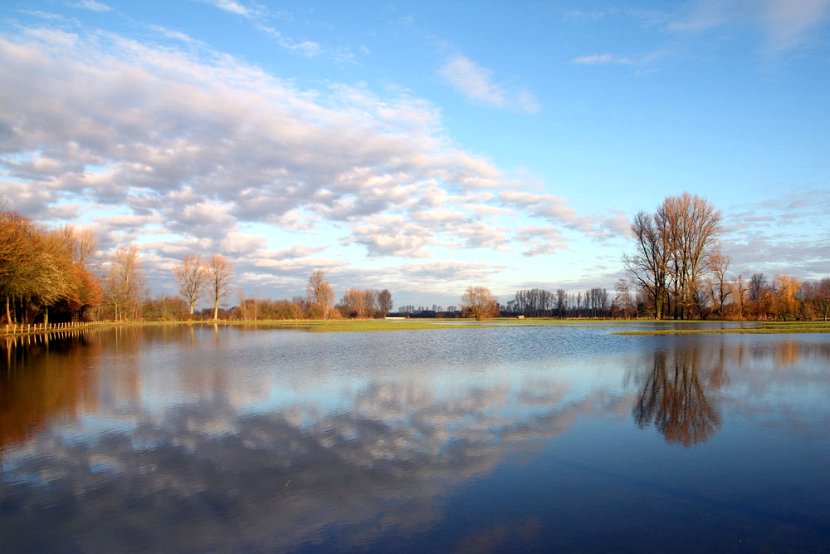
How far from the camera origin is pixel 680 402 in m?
10.8

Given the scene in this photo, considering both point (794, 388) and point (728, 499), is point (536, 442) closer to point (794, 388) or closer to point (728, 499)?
point (728, 499)

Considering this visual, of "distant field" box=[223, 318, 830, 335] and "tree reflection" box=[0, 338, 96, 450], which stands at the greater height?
"tree reflection" box=[0, 338, 96, 450]

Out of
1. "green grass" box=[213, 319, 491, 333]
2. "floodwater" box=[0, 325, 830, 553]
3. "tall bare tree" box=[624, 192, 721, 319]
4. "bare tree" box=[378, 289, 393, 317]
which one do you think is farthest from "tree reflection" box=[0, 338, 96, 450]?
"bare tree" box=[378, 289, 393, 317]

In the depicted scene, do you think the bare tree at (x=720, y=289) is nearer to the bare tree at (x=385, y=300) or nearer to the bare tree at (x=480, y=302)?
the bare tree at (x=480, y=302)

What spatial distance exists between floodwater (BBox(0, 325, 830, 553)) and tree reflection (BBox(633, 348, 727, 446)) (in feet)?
0.25

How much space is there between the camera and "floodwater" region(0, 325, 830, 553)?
482 centimetres

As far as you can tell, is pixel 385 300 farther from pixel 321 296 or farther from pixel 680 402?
pixel 680 402

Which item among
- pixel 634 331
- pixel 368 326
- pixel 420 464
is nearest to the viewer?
pixel 420 464

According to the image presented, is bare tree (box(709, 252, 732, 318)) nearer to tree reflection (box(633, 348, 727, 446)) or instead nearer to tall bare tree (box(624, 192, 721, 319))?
tall bare tree (box(624, 192, 721, 319))

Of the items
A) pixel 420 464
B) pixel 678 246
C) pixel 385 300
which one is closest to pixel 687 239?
pixel 678 246

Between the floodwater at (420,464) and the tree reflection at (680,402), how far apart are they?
0.25 feet

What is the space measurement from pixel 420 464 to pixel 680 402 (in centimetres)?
700

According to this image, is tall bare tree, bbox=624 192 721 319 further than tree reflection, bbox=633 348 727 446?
Yes

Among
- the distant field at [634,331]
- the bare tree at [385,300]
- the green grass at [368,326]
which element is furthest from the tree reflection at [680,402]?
the bare tree at [385,300]
